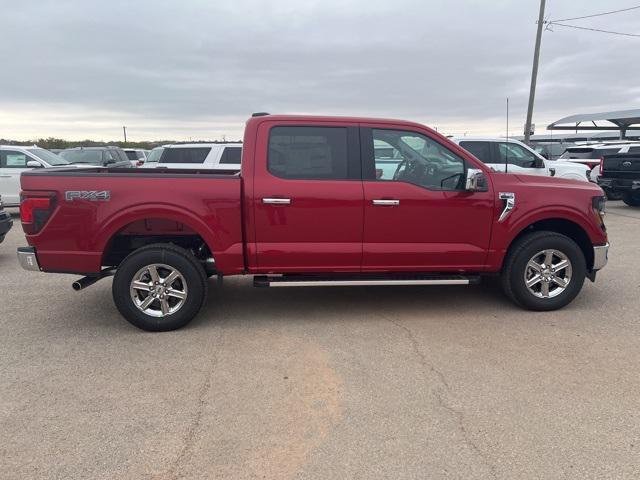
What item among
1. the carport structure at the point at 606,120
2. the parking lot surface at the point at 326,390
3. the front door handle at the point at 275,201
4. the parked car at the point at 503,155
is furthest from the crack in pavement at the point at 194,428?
the carport structure at the point at 606,120

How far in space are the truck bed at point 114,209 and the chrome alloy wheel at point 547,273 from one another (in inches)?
117

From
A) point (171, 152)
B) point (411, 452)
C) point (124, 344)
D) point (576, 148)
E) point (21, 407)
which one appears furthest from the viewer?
point (576, 148)

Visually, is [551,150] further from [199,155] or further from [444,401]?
[444,401]

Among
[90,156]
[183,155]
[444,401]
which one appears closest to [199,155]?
[183,155]

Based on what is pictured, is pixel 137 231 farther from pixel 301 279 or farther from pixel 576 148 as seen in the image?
pixel 576 148

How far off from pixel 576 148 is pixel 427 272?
18.1 metres

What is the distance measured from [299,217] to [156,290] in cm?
148

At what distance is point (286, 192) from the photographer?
15.4 feet

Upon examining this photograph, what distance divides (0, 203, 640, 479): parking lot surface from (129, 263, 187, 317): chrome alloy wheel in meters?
0.26

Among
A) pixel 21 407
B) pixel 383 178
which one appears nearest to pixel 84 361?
pixel 21 407

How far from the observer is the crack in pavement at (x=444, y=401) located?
2.79 metres

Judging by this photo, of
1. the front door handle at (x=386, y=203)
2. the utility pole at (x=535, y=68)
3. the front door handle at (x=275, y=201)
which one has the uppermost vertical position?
the utility pole at (x=535, y=68)

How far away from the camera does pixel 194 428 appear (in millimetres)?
3129

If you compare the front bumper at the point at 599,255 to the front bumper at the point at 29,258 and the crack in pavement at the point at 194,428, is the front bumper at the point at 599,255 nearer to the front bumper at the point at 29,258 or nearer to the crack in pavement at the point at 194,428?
the crack in pavement at the point at 194,428
